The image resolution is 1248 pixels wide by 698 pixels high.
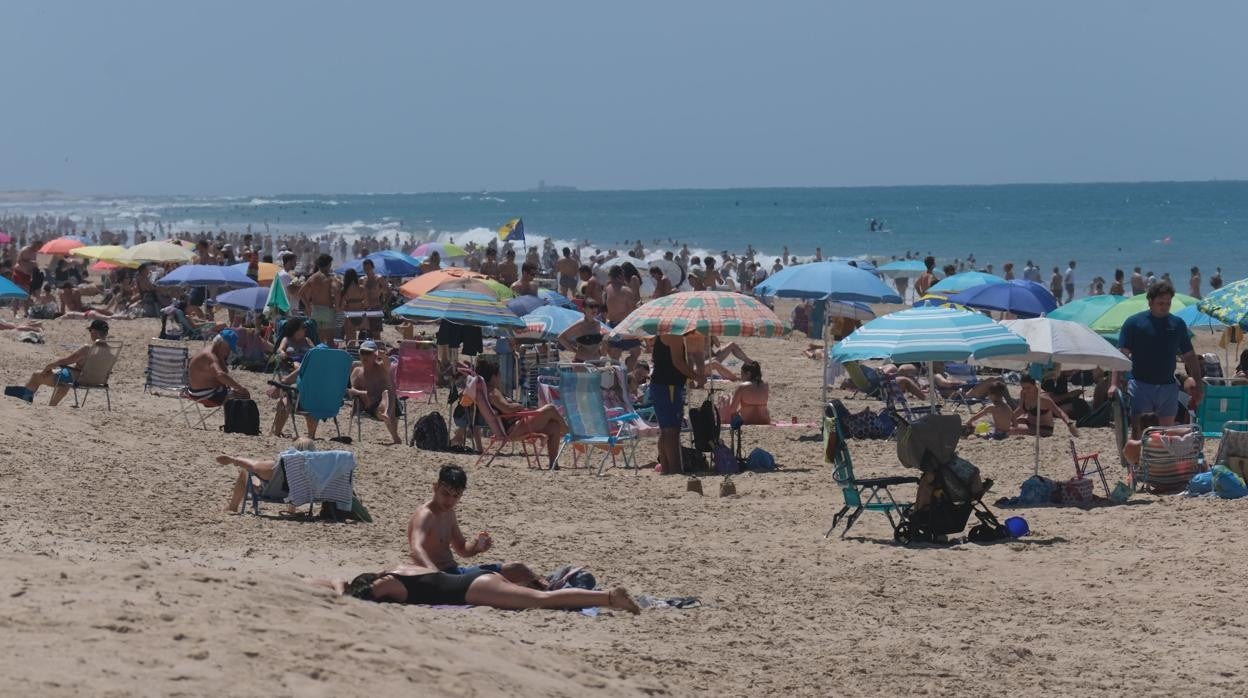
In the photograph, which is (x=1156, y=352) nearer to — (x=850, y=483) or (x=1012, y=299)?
(x=850, y=483)

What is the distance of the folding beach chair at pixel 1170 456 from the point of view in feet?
31.9

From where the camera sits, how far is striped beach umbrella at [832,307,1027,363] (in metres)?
9.58

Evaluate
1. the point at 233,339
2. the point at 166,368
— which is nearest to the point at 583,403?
the point at 166,368

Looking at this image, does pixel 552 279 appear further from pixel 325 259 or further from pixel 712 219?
pixel 712 219

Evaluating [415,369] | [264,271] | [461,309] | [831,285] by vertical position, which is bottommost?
[415,369]

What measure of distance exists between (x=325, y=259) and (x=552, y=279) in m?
13.9

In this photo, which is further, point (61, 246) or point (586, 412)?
point (61, 246)

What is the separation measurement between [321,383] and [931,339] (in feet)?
14.6

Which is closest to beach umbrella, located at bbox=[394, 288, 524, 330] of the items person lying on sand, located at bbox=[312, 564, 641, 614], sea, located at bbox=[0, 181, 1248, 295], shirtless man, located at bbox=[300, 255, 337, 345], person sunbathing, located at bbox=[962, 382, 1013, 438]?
shirtless man, located at bbox=[300, 255, 337, 345]

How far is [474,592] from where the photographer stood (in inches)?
266

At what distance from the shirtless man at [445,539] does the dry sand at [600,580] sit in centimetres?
30

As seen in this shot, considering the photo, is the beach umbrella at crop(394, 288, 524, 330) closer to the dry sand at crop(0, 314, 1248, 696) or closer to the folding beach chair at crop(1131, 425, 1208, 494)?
the dry sand at crop(0, 314, 1248, 696)

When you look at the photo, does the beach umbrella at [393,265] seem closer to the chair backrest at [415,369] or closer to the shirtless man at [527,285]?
the shirtless man at [527,285]

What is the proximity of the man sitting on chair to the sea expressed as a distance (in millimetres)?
32792
